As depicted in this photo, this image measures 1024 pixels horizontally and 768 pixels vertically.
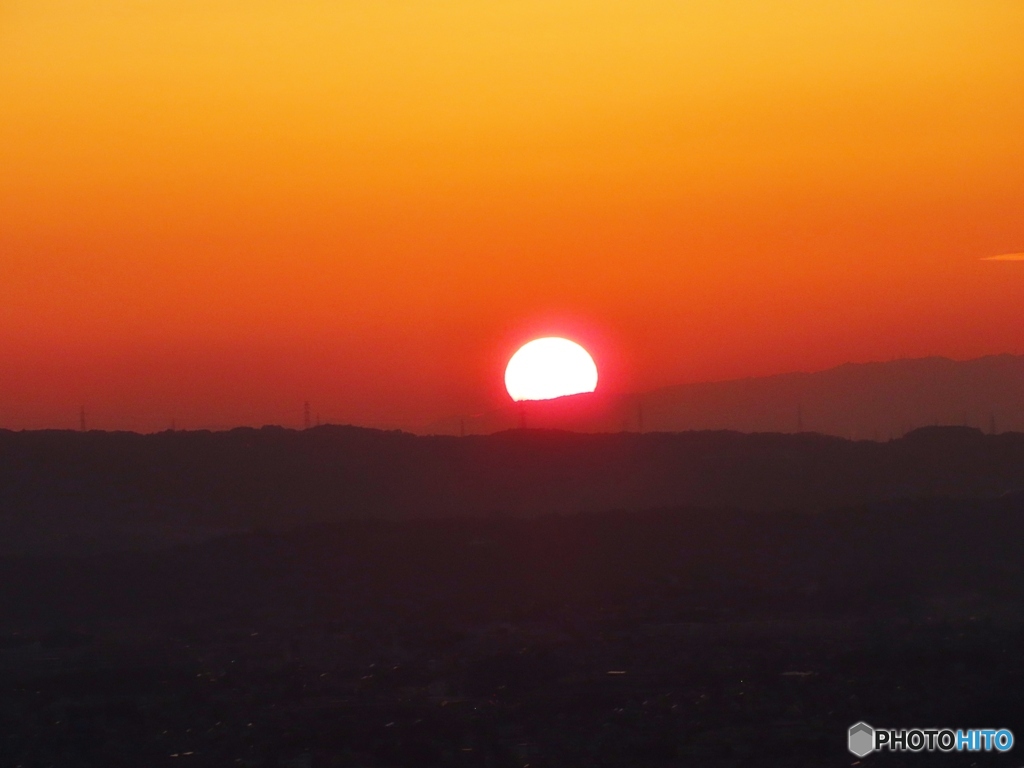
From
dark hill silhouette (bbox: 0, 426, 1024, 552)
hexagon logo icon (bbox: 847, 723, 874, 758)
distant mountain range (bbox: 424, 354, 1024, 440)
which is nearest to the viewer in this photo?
hexagon logo icon (bbox: 847, 723, 874, 758)

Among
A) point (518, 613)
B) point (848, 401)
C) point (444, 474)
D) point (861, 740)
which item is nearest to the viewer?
point (861, 740)

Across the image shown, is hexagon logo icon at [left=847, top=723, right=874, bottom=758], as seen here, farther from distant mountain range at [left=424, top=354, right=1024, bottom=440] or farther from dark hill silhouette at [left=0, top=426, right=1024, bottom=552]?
distant mountain range at [left=424, top=354, right=1024, bottom=440]

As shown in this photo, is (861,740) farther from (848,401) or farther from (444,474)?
(848,401)

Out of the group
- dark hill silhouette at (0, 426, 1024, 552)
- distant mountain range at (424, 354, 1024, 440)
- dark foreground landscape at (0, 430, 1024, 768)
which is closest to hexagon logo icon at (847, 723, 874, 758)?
dark foreground landscape at (0, 430, 1024, 768)

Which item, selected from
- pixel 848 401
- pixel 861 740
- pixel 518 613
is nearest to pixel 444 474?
pixel 518 613

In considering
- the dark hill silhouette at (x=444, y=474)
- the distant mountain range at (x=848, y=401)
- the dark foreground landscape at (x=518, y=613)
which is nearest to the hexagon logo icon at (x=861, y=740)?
the dark foreground landscape at (x=518, y=613)

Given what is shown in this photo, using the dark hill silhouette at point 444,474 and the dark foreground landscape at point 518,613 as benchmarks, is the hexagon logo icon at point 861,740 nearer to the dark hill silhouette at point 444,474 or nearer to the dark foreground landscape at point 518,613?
the dark foreground landscape at point 518,613
